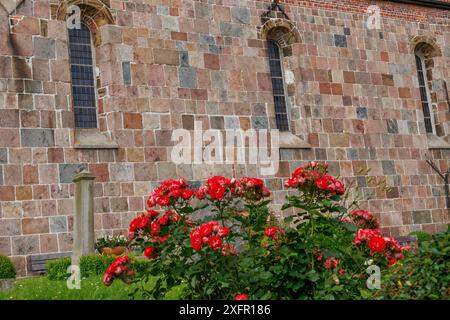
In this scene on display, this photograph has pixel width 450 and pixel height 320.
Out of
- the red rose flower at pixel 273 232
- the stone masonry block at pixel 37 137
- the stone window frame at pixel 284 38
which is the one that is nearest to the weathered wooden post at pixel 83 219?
the stone masonry block at pixel 37 137

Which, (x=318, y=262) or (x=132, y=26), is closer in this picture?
(x=318, y=262)

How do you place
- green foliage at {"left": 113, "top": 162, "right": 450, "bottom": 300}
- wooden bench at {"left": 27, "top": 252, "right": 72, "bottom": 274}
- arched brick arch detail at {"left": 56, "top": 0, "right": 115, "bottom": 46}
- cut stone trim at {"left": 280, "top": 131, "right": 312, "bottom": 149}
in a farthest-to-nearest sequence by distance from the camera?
cut stone trim at {"left": 280, "top": 131, "right": 312, "bottom": 149} → arched brick arch detail at {"left": 56, "top": 0, "right": 115, "bottom": 46} → wooden bench at {"left": 27, "top": 252, "right": 72, "bottom": 274} → green foliage at {"left": 113, "top": 162, "right": 450, "bottom": 300}

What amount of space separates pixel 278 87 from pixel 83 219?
23.0 ft

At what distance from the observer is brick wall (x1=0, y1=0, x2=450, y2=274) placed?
11516mm

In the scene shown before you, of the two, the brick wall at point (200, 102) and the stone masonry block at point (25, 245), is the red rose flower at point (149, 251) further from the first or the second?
the stone masonry block at point (25, 245)

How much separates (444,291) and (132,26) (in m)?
9.98

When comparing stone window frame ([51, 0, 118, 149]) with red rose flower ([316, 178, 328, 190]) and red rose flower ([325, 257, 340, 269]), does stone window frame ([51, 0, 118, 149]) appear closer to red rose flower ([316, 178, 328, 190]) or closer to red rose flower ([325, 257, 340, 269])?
red rose flower ([316, 178, 328, 190])

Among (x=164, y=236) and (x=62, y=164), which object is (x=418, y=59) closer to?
(x=62, y=164)

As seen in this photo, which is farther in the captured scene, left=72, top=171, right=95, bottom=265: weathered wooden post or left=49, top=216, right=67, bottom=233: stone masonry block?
left=49, top=216, right=67, bottom=233: stone masonry block

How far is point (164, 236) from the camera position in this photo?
5719mm

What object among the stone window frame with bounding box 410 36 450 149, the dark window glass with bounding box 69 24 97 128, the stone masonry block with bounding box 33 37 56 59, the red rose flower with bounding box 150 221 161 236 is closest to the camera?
the red rose flower with bounding box 150 221 161 236

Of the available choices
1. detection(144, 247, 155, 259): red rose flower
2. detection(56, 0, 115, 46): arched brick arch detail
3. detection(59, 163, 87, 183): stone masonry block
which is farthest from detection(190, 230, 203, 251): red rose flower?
detection(56, 0, 115, 46): arched brick arch detail

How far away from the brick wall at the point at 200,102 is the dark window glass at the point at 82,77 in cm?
24
